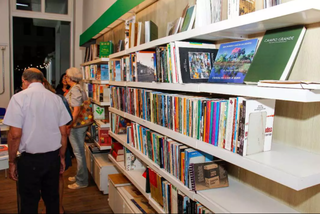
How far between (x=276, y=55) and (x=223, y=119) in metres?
0.41

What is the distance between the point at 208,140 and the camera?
165cm

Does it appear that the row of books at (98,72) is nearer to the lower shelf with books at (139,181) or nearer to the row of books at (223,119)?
the lower shelf with books at (139,181)

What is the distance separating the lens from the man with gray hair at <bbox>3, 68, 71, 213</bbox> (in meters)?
2.38

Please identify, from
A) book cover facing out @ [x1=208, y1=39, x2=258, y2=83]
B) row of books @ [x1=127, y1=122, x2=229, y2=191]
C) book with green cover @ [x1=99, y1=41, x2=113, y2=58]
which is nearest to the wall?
book with green cover @ [x1=99, y1=41, x2=113, y2=58]

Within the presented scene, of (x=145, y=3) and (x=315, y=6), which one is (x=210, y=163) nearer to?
(x=315, y=6)

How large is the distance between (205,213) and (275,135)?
604 millimetres

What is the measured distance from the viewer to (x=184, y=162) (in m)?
1.86

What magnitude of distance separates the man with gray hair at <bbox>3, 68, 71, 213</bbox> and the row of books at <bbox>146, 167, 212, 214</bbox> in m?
0.92

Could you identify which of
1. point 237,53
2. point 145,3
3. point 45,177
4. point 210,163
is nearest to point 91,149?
point 45,177

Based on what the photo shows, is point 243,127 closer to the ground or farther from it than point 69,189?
farther from it

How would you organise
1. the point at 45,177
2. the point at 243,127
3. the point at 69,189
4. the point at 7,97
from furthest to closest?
the point at 7,97
the point at 69,189
the point at 45,177
the point at 243,127

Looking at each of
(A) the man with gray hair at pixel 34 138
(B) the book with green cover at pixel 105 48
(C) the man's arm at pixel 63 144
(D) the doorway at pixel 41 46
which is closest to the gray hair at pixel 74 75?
(B) the book with green cover at pixel 105 48

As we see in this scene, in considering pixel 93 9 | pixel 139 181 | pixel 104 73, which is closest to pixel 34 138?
pixel 139 181

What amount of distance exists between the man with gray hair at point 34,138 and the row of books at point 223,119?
979 mm
